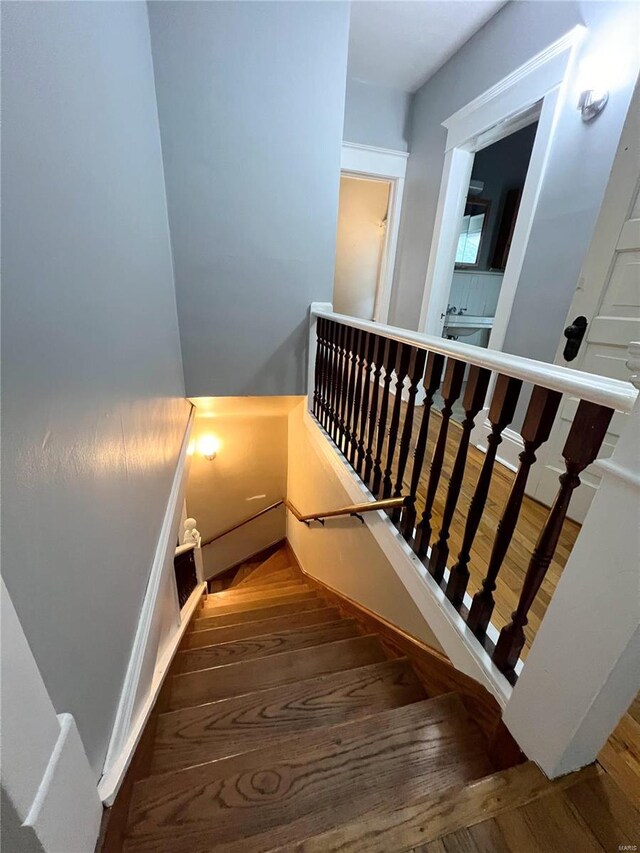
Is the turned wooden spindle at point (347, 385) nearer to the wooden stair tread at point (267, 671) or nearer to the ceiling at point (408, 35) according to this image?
the wooden stair tread at point (267, 671)

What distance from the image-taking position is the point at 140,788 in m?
0.82

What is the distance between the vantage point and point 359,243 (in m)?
5.37

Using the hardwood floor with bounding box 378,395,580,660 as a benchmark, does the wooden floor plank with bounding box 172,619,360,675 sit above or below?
below

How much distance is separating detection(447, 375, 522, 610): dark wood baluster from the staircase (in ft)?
1.07

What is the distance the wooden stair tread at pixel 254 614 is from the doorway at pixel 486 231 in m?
2.83

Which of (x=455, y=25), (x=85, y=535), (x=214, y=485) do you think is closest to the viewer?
(x=85, y=535)

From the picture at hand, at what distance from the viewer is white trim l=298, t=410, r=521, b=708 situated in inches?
38.2

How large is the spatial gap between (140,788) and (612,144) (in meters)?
2.99

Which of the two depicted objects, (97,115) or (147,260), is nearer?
(97,115)

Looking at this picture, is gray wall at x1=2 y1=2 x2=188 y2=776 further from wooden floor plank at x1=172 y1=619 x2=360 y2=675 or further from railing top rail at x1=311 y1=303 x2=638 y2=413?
railing top rail at x1=311 y1=303 x2=638 y2=413

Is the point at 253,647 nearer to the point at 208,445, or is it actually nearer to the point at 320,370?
the point at 320,370

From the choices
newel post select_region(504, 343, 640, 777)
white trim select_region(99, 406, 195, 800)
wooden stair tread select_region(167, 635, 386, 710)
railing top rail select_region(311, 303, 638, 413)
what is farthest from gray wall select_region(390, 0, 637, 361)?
white trim select_region(99, 406, 195, 800)

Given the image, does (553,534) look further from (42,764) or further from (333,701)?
(42,764)

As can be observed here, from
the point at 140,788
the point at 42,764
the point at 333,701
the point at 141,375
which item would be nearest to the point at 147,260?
the point at 141,375
